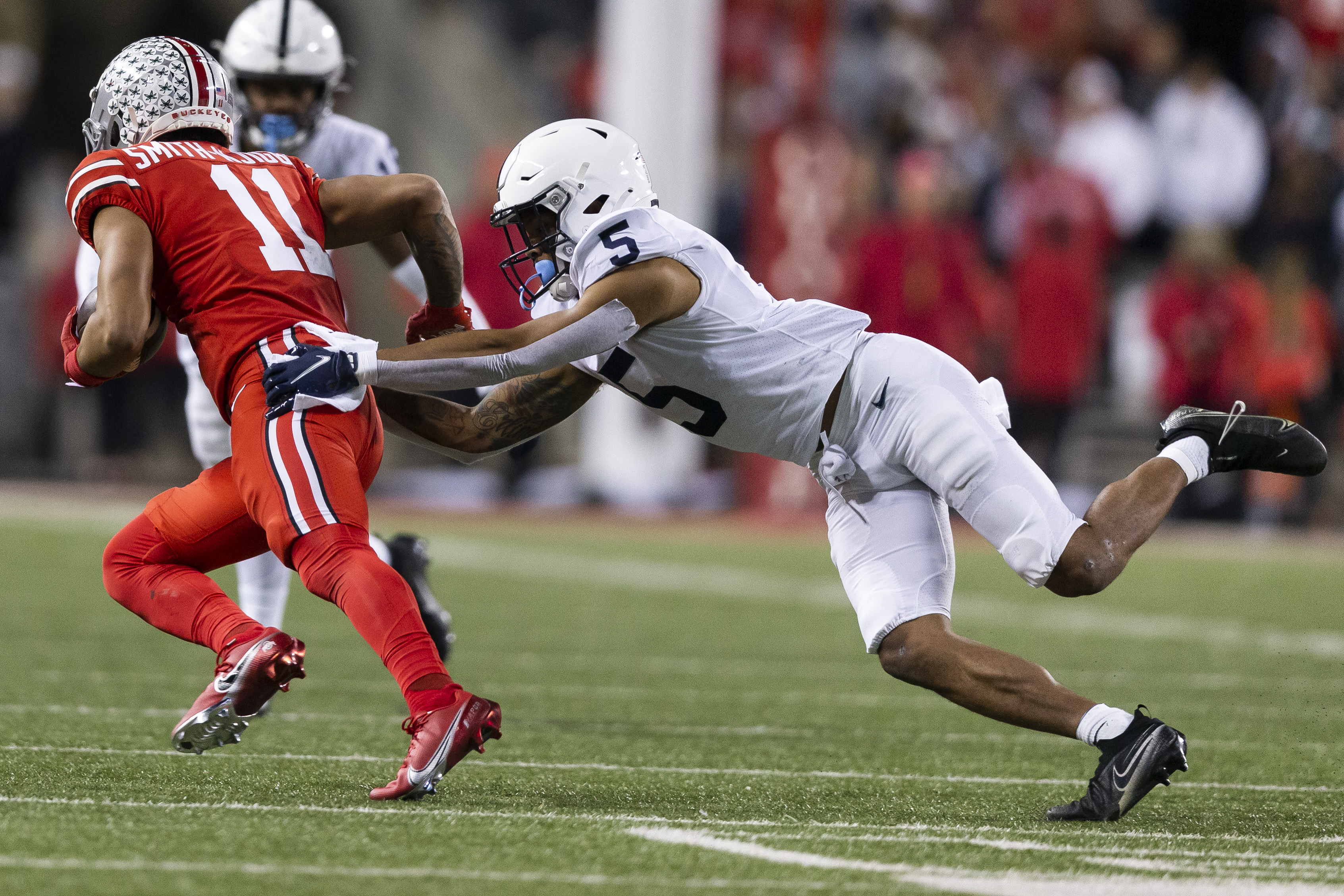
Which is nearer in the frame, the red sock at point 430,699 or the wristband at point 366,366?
the red sock at point 430,699

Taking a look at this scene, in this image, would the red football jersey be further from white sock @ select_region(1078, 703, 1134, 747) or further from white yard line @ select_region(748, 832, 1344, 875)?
white sock @ select_region(1078, 703, 1134, 747)

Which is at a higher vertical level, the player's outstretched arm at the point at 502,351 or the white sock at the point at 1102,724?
the player's outstretched arm at the point at 502,351

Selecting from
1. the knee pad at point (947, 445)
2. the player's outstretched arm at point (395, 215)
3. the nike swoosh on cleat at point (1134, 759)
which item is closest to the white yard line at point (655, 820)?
the nike swoosh on cleat at point (1134, 759)

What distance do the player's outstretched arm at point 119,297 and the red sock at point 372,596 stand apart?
0.54 metres

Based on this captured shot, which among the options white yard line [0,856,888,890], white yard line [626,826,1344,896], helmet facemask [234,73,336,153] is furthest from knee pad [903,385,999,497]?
helmet facemask [234,73,336,153]

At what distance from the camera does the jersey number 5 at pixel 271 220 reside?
14.6ft

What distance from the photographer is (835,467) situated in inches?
180

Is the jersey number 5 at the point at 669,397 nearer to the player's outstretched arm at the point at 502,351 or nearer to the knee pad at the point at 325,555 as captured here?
the player's outstretched arm at the point at 502,351

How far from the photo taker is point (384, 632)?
4.12 m

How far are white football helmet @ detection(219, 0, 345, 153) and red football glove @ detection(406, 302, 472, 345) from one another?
128cm

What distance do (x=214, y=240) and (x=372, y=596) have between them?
904 mm

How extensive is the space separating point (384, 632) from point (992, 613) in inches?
217

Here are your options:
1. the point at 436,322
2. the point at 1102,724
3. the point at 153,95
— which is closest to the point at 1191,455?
the point at 1102,724

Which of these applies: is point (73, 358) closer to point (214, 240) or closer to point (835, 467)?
point (214, 240)
